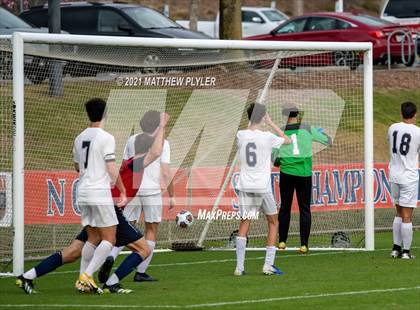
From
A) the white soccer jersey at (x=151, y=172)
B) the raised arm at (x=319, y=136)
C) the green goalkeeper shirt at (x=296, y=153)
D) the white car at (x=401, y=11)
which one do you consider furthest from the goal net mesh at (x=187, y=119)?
the white car at (x=401, y=11)

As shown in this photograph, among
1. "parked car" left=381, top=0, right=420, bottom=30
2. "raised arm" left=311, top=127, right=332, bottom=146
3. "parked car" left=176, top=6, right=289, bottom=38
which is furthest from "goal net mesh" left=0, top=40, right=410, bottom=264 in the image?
"parked car" left=176, top=6, right=289, bottom=38

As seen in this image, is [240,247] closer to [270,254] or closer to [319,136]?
[270,254]

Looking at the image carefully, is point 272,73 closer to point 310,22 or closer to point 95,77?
point 95,77

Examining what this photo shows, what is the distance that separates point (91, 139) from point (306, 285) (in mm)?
2958

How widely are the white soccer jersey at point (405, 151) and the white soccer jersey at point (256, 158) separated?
2260 millimetres

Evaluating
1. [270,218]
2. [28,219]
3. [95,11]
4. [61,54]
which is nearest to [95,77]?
[61,54]

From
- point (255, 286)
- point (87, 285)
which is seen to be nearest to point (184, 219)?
point (255, 286)

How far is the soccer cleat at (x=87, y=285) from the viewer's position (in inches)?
512

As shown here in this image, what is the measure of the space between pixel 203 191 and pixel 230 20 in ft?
41.4

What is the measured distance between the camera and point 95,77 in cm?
1684

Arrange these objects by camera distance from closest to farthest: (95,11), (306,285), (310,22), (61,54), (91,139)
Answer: (91,139) < (306,285) < (61,54) < (95,11) < (310,22)

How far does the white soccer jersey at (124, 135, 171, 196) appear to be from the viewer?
14281 millimetres

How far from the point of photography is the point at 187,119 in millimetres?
17906

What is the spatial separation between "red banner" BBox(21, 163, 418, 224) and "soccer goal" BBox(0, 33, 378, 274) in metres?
0.02
